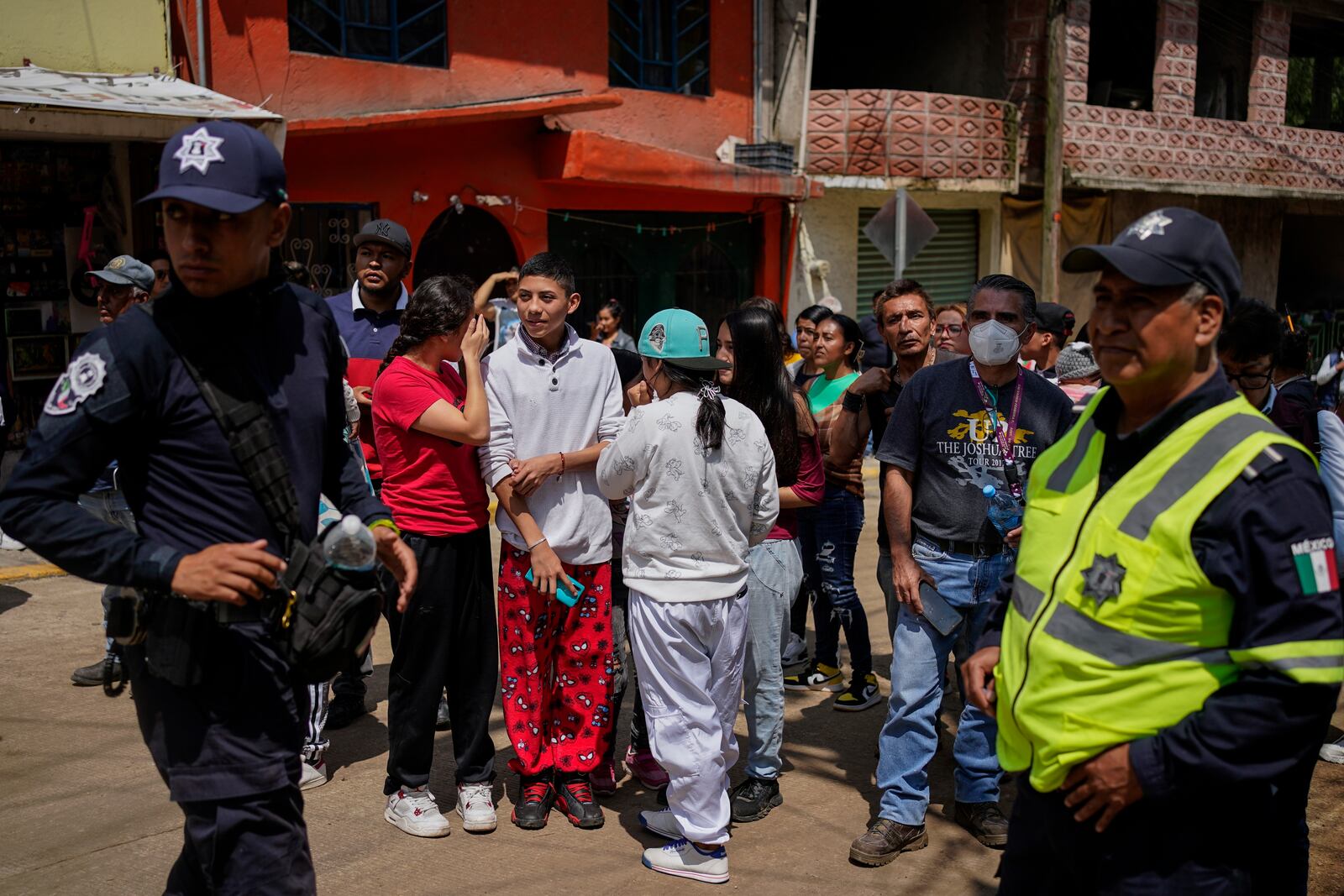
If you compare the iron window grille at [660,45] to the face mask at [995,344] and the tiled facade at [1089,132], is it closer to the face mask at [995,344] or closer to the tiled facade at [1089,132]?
the tiled facade at [1089,132]

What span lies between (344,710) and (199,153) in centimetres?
359

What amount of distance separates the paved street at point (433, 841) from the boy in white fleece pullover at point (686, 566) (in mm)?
271

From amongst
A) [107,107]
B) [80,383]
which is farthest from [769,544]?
[107,107]

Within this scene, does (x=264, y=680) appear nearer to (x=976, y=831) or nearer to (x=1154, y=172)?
(x=976, y=831)

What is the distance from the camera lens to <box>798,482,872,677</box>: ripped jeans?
6.01 meters

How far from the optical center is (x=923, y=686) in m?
4.42

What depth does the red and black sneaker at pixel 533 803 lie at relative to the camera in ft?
15.1

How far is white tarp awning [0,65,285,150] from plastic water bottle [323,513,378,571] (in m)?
6.77

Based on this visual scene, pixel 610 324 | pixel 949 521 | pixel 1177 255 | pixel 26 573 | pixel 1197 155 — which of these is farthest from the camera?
pixel 1197 155

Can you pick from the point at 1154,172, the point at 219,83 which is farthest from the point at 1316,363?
the point at 219,83

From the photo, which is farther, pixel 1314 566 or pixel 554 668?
pixel 554 668

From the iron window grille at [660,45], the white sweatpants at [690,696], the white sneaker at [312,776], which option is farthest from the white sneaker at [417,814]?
the iron window grille at [660,45]

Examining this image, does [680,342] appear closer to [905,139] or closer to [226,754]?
[226,754]

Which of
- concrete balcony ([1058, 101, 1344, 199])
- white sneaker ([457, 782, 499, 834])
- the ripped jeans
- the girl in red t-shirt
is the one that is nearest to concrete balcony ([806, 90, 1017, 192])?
concrete balcony ([1058, 101, 1344, 199])
